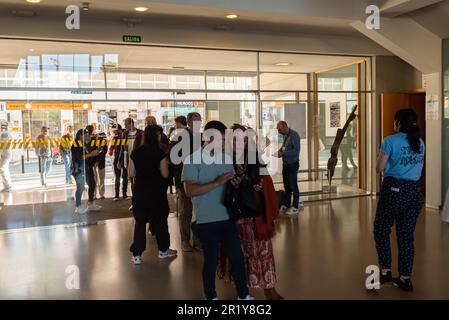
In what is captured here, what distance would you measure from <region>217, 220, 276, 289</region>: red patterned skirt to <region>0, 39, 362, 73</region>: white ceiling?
460 centimetres

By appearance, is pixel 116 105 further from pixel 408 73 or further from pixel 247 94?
pixel 408 73

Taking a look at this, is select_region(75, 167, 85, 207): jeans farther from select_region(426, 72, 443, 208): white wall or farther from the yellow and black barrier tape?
select_region(426, 72, 443, 208): white wall

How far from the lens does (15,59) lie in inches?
270

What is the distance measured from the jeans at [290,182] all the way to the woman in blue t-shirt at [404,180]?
354 cm

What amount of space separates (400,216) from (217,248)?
64.8 inches

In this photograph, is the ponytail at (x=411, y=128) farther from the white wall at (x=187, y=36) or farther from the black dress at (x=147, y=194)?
the white wall at (x=187, y=36)

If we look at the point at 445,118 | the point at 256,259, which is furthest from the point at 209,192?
the point at 445,118

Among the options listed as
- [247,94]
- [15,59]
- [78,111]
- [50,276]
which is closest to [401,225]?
[50,276]

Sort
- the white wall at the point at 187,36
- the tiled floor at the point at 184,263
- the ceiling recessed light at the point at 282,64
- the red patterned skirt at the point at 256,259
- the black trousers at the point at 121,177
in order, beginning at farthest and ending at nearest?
the ceiling recessed light at the point at 282,64 < the black trousers at the point at 121,177 < the white wall at the point at 187,36 < the tiled floor at the point at 184,263 < the red patterned skirt at the point at 256,259

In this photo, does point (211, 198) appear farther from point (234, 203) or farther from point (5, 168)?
point (5, 168)

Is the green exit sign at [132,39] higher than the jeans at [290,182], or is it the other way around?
the green exit sign at [132,39]

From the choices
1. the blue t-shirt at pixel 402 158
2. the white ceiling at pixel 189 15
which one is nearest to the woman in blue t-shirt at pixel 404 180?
the blue t-shirt at pixel 402 158

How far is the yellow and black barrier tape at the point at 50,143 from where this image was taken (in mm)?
6961
